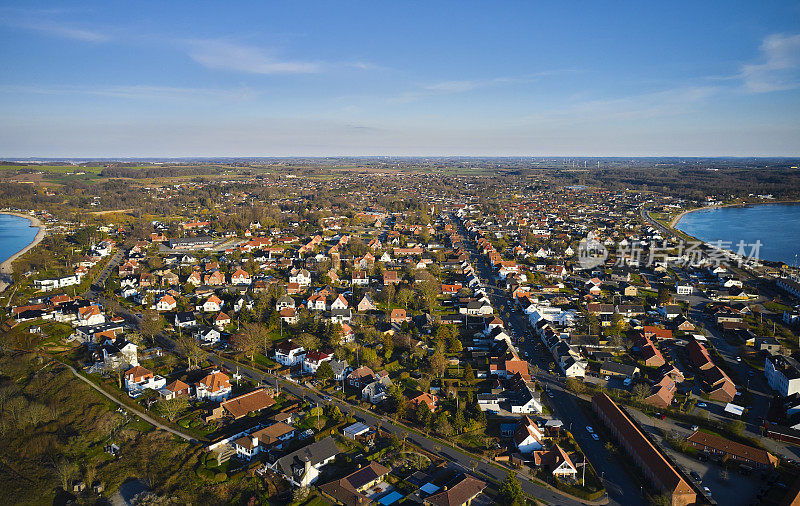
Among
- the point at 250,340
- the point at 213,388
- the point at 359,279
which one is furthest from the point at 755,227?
the point at 213,388

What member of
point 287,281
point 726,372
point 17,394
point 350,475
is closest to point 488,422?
point 350,475

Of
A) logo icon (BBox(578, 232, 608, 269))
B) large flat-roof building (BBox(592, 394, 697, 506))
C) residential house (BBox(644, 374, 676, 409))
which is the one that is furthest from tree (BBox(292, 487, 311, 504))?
logo icon (BBox(578, 232, 608, 269))

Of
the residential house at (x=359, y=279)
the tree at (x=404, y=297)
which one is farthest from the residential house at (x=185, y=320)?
the tree at (x=404, y=297)

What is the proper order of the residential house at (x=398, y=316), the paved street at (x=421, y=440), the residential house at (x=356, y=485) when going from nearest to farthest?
the residential house at (x=356, y=485) → the paved street at (x=421, y=440) → the residential house at (x=398, y=316)

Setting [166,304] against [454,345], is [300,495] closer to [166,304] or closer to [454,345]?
[454,345]

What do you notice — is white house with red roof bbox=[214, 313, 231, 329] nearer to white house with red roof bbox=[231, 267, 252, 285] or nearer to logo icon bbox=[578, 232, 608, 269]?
white house with red roof bbox=[231, 267, 252, 285]

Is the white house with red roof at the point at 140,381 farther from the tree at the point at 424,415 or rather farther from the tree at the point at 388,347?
the tree at the point at 424,415
